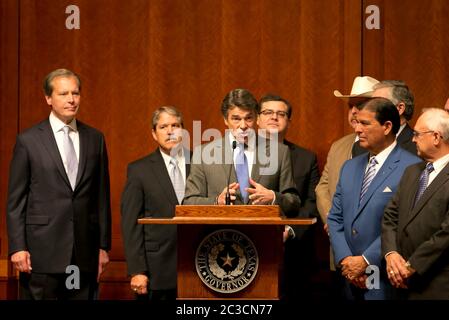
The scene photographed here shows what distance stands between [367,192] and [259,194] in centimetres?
69

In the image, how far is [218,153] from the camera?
5191mm

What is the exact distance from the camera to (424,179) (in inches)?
195

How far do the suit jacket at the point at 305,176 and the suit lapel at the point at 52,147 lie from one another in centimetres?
151

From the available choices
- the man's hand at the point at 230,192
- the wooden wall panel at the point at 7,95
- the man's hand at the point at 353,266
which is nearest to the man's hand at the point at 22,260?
the man's hand at the point at 230,192

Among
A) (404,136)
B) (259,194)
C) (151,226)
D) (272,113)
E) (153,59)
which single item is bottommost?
(151,226)

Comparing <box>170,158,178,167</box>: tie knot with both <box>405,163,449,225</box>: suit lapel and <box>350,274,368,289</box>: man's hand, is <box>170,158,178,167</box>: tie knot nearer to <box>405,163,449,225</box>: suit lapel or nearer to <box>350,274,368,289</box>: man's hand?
<box>350,274,368,289</box>: man's hand

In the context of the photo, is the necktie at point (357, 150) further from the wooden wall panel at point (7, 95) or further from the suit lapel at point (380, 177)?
the wooden wall panel at point (7, 95)

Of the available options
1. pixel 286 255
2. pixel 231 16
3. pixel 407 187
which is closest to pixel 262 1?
pixel 231 16

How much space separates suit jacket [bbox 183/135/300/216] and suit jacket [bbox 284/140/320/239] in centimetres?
84

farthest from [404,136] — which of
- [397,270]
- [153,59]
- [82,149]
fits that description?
[153,59]

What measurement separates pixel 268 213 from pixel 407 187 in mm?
834

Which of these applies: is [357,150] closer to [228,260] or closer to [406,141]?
[406,141]
